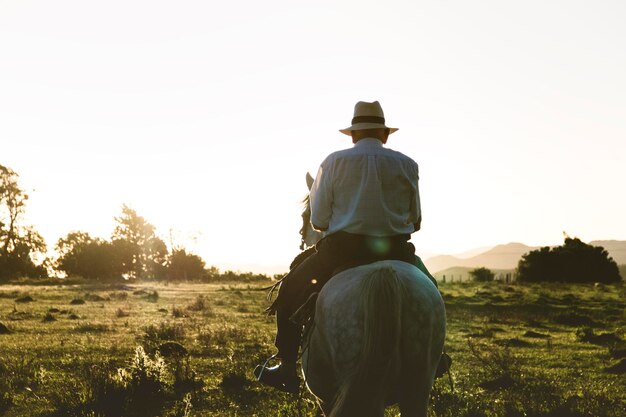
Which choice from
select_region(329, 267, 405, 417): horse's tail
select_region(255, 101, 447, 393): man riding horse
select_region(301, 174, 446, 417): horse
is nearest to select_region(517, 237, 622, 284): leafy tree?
select_region(255, 101, 447, 393): man riding horse

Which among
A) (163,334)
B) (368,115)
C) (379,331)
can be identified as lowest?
(163,334)

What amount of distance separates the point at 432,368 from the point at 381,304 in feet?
2.98

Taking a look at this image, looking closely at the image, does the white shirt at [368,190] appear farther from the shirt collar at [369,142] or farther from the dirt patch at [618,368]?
the dirt patch at [618,368]

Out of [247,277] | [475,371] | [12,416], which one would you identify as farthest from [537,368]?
[247,277]

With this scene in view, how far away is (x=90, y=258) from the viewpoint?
82875mm

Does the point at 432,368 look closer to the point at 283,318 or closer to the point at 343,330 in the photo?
the point at 343,330

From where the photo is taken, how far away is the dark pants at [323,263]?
549 centimetres

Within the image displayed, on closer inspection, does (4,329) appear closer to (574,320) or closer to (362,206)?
(362,206)

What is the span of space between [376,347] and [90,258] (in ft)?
275

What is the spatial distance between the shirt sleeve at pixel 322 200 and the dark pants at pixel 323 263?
177mm

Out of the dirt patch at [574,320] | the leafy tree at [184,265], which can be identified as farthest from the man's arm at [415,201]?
the leafy tree at [184,265]

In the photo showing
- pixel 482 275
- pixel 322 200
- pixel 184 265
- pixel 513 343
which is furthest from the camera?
pixel 184 265

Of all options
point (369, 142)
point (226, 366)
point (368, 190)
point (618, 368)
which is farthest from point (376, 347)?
point (618, 368)

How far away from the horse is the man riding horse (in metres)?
0.42
